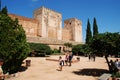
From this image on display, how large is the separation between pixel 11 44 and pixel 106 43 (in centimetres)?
674

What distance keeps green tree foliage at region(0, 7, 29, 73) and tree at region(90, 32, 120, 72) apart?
5.46 metres

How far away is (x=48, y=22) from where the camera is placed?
49719 millimetres

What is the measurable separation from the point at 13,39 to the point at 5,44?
2.54 feet

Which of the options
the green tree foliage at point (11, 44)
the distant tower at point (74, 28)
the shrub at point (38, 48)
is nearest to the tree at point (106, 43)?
the green tree foliage at point (11, 44)

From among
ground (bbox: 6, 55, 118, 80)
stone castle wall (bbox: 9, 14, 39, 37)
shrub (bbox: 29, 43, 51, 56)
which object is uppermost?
stone castle wall (bbox: 9, 14, 39, 37)

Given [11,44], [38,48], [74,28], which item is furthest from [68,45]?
[11,44]

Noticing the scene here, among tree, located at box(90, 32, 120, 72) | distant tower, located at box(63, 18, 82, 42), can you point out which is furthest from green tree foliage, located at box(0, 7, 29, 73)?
distant tower, located at box(63, 18, 82, 42)

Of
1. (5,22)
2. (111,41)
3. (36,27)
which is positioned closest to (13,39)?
(5,22)

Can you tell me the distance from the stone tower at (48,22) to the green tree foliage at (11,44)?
3333 cm

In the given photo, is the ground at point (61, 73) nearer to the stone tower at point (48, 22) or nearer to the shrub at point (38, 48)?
the shrub at point (38, 48)

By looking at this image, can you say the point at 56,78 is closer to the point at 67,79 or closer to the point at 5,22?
the point at 67,79

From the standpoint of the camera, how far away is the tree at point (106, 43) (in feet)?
41.8

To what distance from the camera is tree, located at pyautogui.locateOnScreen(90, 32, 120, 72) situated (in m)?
12.7

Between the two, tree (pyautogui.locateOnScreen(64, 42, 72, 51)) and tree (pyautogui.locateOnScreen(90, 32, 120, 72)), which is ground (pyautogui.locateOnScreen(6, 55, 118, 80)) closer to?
tree (pyautogui.locateOnScreen(90, 32, 120, 72))
